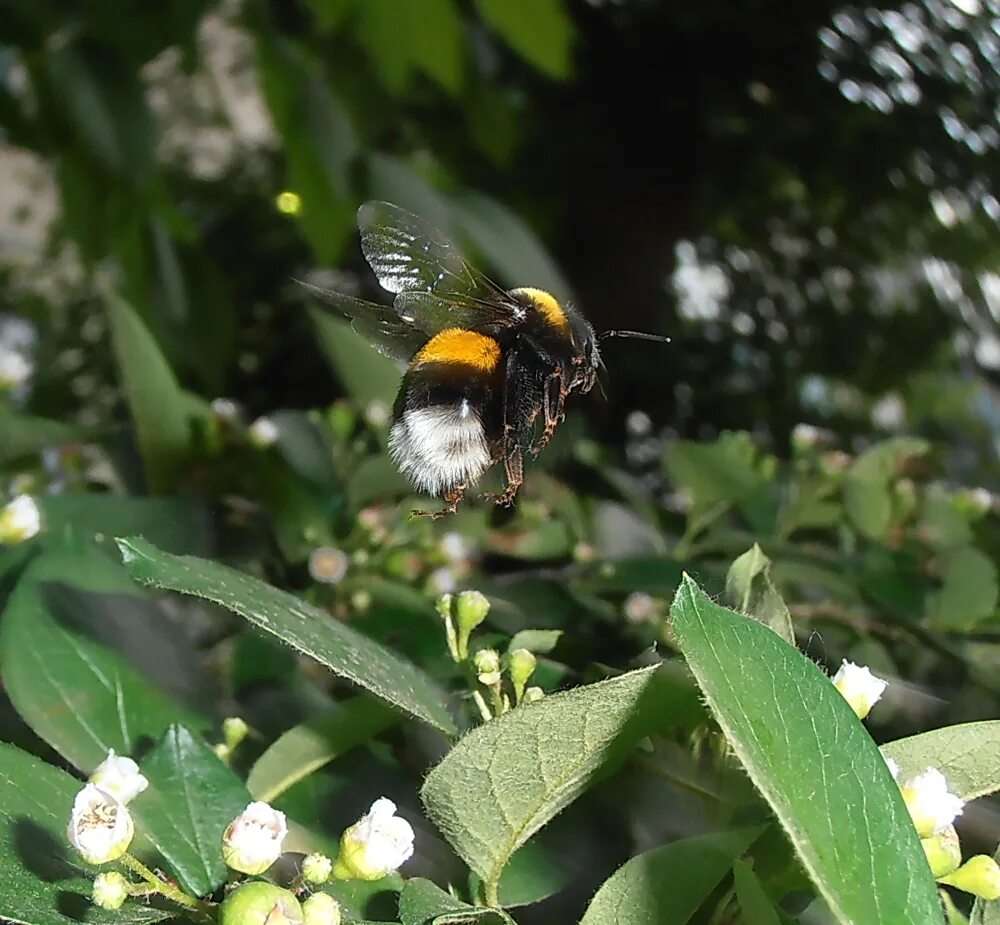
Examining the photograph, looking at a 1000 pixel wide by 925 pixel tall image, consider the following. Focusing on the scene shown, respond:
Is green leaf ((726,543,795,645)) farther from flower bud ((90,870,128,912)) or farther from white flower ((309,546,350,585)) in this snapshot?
white flower ((309,546,350,585))

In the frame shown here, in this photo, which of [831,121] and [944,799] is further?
[831,121]

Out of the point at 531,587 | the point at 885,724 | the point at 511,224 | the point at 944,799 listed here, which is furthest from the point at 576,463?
the point at 944,799

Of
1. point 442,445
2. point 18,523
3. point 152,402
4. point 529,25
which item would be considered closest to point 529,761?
point 442,445

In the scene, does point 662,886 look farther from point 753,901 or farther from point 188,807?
point 188,807

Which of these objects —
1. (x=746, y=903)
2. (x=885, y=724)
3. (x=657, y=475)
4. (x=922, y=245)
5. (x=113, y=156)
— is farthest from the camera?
(x=922, y=245)

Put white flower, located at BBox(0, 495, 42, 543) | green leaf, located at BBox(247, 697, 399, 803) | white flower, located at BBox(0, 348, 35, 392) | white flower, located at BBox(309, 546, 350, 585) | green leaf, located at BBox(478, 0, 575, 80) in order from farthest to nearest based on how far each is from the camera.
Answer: green leaf, located at BBox(478, 0, 575, 80)
white flower, located at BBox(0, 348, 35, 392)
white flower, located at BBox(309, 546, 350, 585)
white flower, located at BBox(0, 495, 42, 543)
green leaf, located at BBox(247, 697, 399, 803)

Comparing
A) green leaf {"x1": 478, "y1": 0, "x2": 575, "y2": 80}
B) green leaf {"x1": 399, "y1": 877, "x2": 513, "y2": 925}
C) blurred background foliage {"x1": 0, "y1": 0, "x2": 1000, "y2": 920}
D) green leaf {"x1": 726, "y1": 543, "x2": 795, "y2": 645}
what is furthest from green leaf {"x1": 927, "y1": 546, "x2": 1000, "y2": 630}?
green leaf {"x1": 478, "y1": 0, "x2": 575, "y2": 80}

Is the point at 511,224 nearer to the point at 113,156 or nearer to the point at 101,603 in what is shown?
the point at 113,156
